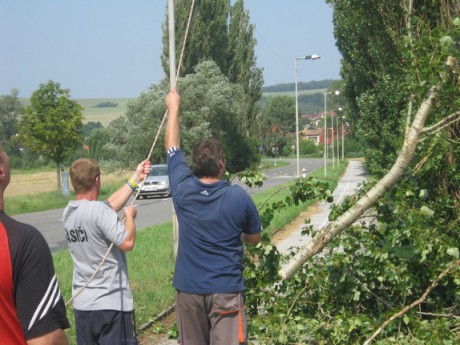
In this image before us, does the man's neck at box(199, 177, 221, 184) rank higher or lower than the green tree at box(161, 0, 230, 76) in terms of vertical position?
lower

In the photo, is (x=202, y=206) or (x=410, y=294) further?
(x=410, y=294)

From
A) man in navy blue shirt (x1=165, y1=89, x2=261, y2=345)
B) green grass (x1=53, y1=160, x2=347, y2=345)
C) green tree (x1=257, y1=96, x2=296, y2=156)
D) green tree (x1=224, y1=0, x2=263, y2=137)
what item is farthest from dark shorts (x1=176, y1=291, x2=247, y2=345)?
green tree (x1=257, y1=96, x2=296, y2=156)

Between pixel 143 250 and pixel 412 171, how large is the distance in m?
7.47

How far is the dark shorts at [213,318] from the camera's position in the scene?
13.2 feet

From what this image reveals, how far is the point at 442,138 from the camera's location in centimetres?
611

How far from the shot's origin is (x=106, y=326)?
4.37 m

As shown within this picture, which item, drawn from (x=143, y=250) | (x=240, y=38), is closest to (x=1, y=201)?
(x=143, y=250)

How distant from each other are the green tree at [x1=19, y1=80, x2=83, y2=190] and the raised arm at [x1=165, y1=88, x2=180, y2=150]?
27.0 metres

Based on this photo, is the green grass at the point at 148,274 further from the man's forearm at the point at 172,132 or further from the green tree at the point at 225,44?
the green tree at the point at 225,44

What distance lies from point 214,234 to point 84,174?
3.21 feet

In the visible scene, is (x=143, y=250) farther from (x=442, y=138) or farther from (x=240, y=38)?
(x=240, y=38)

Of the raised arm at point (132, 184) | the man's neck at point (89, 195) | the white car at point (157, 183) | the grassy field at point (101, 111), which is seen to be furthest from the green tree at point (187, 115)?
the grassy field at point (101, 111)

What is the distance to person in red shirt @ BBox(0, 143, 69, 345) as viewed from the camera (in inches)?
89.3

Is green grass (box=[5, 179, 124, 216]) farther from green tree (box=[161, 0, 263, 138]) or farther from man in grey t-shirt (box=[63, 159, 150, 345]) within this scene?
man in grey t-shirt (box=[63, 159, 150, 345])
